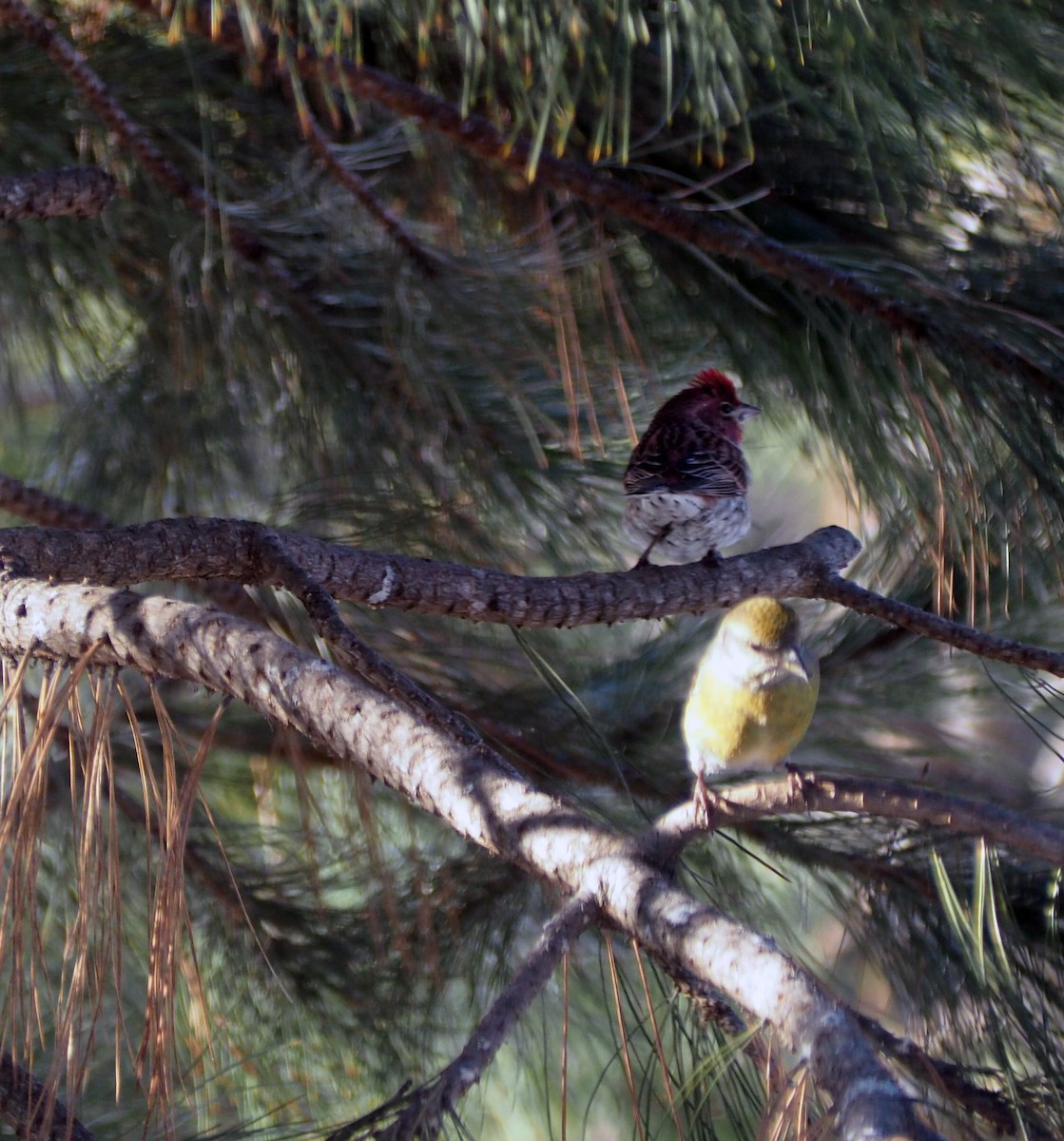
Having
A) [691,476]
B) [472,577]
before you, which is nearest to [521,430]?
[691,476]

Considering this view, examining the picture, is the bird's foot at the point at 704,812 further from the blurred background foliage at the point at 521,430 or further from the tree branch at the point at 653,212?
the tree branch at the point at 653,212

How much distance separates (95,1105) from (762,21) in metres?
1.06

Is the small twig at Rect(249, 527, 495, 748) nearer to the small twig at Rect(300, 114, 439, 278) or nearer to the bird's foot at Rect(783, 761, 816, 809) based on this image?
the bird's foot at Rect(783, 761, 816, 809)

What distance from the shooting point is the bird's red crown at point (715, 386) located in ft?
5.91

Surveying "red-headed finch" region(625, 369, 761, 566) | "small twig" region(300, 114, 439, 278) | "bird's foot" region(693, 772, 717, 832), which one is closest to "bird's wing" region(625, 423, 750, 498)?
"red-headed finch" region(625, 369, 761, 566)

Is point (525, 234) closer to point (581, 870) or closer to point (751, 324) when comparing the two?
point (751, 324)

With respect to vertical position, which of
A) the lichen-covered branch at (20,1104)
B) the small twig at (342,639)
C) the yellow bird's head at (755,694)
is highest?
the small twig at (342,639)

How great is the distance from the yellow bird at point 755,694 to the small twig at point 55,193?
2.05 feet

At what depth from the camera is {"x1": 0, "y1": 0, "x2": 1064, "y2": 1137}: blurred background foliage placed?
105 centimetres

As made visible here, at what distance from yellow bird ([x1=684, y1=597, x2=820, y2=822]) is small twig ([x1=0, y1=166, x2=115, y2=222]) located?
0.63m

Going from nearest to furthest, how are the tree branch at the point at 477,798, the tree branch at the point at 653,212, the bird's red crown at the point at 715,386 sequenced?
the tree branch at the point at 477,798 < the tree branch at the point at 653,212 < the bird's red crown at the point at 715,386

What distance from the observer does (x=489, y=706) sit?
1349 millimetres

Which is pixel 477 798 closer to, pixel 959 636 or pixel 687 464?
pixel 959 636

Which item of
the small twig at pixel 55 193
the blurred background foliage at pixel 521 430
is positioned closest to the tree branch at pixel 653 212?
the blurred background foliage at pixel 521 430
